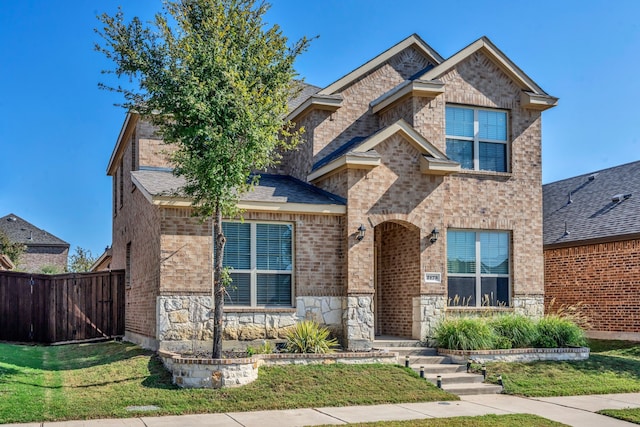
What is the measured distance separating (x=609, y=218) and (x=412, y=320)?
8.29 metres

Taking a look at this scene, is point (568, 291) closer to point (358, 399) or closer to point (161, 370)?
point (358, 399)

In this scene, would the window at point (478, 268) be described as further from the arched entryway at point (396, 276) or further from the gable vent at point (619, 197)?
the gable vent at point (619, 197)


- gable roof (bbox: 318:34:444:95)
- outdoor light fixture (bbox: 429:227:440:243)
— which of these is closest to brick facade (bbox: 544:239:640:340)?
outdoor light fixture (bbox: 429:227:440:243)

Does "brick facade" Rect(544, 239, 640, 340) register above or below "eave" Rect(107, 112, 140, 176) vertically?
below

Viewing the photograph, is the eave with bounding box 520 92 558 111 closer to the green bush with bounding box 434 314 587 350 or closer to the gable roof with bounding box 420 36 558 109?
the gable roof with bounding box 420 36 558 109

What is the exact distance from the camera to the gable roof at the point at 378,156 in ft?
51.9

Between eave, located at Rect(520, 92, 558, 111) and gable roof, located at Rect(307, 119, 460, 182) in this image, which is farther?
eave, located at Rect(520, 92, 558, 111)

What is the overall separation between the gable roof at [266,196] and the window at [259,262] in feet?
1.88

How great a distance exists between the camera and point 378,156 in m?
15.9

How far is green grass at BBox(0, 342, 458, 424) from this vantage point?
10.7 meters

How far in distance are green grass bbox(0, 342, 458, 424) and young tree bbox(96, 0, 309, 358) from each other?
1.30 m

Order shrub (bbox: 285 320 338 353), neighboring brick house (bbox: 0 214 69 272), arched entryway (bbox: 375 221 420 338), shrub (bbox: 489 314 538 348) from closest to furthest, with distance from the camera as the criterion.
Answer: shrub (bbox: 285 320 338 353)
shrub (bbox: 489 314 538 348)
arched entryway (bbox: 375 221 420 338)
neighboring brick house (bbox: 0 214 69 272)

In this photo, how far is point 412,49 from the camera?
19.8 m

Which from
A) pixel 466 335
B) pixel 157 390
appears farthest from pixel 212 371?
pixel 466 335
